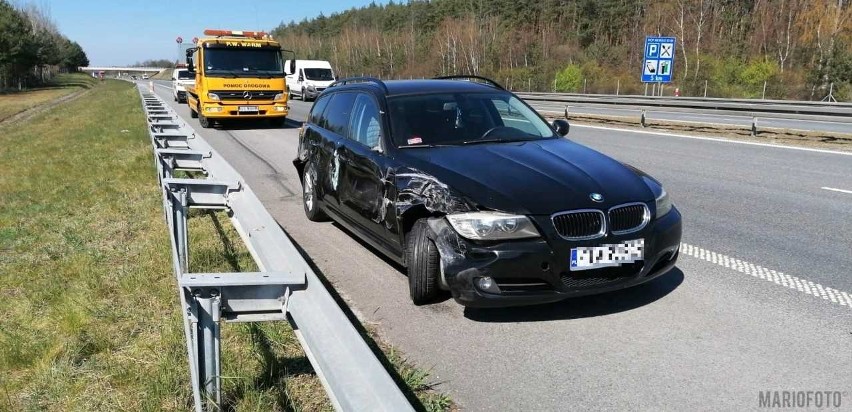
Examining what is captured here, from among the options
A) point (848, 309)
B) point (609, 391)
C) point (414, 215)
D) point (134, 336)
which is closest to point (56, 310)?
point (134, 336)

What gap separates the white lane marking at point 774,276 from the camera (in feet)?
15.1

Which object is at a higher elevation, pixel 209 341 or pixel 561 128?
pixel 561 128

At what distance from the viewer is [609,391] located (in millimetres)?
3348

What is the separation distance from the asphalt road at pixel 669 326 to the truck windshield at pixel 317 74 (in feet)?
99.1

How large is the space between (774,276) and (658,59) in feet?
63.5

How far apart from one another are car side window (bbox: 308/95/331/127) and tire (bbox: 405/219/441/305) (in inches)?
117

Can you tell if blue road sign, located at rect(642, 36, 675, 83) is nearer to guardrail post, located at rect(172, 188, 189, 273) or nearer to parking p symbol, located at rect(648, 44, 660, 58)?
parking p symbol, located at rect(648, 44, 660, 58)

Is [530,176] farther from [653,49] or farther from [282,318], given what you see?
[653,49]

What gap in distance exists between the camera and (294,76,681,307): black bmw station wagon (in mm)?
3965

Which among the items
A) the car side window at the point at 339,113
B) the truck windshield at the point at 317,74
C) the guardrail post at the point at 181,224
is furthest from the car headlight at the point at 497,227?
the truck windshield at the point at 317,74

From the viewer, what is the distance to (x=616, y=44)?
74375 mm

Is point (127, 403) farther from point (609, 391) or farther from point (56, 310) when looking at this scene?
point (609, 391)

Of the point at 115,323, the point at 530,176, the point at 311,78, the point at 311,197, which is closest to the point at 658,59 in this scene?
the point at 311,197

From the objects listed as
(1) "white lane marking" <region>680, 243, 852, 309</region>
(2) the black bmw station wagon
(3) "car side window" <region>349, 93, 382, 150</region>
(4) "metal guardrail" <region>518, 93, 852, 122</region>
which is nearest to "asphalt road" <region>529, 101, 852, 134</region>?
(4) "metal guardrail" <region>518, 93, 852, 122</region>
